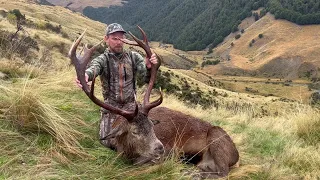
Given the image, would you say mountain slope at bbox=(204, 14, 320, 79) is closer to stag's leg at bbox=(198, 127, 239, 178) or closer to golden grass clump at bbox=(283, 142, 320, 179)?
golden grass clump at bbox=(283, 142, 320, 179)

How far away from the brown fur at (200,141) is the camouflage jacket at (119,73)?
62cm

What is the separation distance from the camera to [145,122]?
5242 mm

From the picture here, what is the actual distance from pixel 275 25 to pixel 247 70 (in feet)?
111

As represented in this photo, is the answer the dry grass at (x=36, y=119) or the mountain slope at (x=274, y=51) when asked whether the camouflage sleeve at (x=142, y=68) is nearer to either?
the dry grass at (x=36, y=119)

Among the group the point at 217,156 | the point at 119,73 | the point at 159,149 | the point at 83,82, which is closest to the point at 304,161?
the point at 217,156

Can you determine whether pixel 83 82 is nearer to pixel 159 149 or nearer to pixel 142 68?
pixel 159 149

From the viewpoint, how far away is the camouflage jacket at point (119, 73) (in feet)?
20.6

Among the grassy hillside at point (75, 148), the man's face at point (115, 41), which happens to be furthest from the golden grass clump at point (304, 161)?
the man's face at point (115, 41)

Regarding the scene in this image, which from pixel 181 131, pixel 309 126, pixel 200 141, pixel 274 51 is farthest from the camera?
pixel 274 51

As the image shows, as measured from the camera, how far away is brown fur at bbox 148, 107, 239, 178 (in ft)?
18.2

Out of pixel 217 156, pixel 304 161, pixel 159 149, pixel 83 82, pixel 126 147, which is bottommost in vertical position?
pixel 304 161

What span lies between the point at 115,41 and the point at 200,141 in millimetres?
2020

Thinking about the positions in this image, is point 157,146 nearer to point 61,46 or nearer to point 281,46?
point 61,46

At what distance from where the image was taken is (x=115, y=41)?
6156 millimetres
